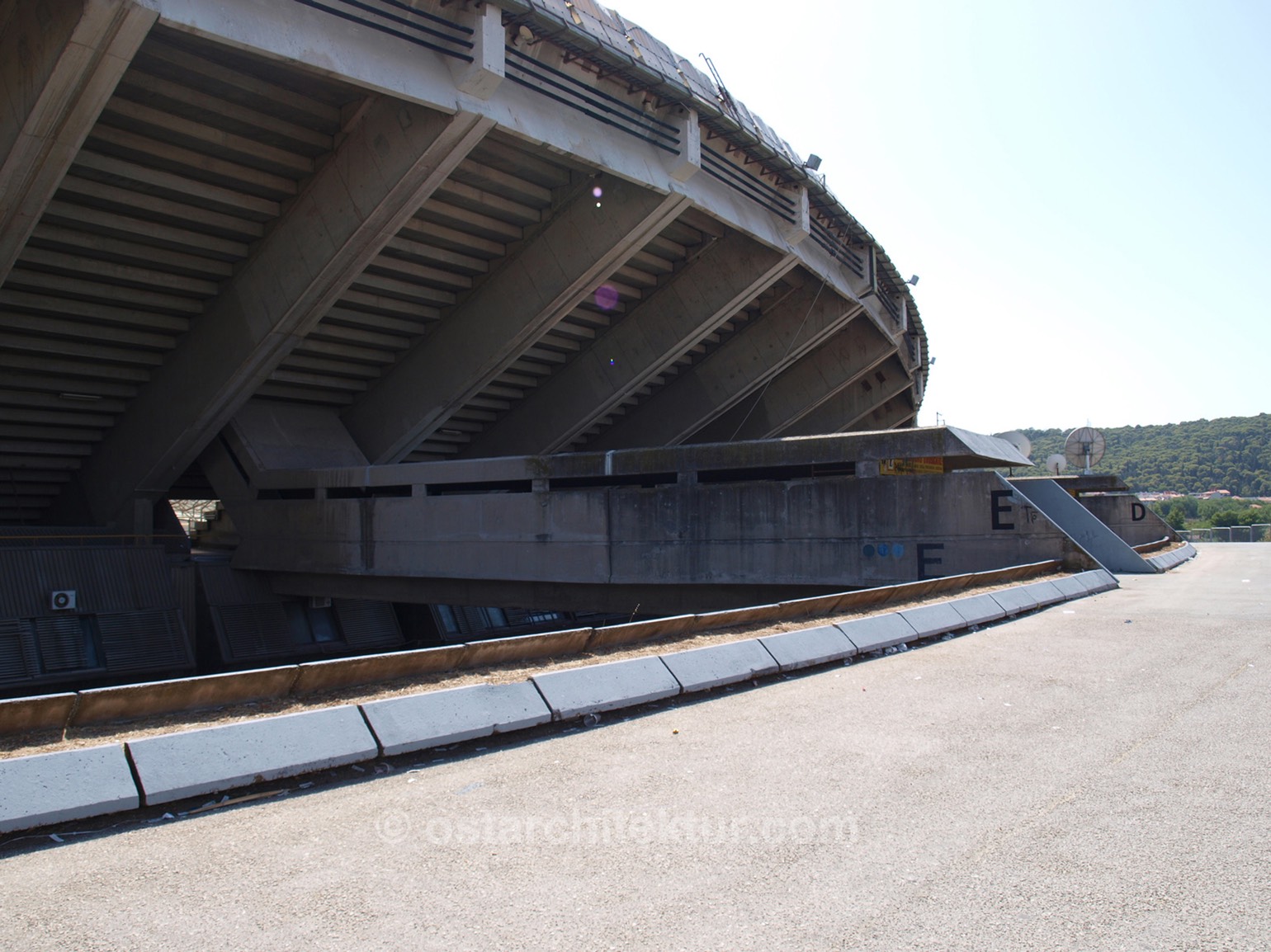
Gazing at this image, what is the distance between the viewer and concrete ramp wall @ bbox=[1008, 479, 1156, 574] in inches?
687

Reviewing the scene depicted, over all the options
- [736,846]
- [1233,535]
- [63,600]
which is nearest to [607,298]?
[63,600]

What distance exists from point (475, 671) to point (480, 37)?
1137 cm

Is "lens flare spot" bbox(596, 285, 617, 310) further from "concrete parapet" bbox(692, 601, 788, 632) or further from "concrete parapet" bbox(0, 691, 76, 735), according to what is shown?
"concrete parapet" bbox(0, 691, 76, 735)

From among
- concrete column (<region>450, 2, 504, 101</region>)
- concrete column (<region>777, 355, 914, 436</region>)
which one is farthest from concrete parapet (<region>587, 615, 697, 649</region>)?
concrete column (<region>777, 355, 914, 436</region>)

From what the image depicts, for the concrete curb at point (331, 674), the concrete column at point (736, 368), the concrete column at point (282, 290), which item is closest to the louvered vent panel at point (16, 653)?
the concrete column at point (282, 290)

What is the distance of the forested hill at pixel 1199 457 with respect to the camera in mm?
123500

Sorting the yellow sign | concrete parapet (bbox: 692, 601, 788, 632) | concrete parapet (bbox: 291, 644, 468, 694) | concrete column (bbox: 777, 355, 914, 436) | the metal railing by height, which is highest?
concrete column (bbox: 777, 355, 914, 436)

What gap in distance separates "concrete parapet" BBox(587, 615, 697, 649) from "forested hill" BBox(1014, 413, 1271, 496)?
11727cm

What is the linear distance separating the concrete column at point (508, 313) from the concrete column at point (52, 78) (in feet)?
32.3

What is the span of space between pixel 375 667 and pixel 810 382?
27812 millimetres

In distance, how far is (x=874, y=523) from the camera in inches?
575

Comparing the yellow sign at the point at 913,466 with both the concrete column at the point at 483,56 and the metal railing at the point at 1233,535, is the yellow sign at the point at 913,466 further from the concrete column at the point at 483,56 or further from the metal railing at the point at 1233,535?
the metal railing at the point at 1233,535

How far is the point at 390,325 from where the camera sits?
2219 centimetres

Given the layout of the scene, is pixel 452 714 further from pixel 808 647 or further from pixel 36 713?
pixel 808 647
